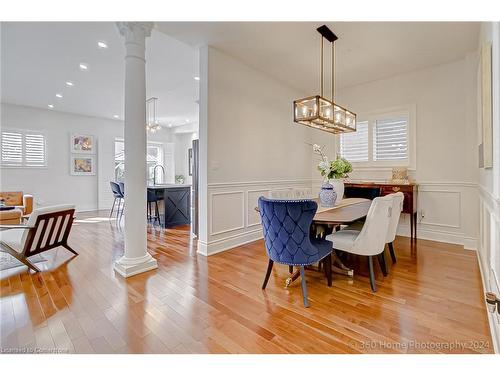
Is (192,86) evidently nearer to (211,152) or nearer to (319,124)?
(211,152)

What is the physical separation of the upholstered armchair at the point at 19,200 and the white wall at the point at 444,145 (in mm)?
7371

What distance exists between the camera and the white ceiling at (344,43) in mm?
3000

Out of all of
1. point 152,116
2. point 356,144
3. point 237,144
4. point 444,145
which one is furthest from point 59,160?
point 444,145

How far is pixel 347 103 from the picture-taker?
5.10m


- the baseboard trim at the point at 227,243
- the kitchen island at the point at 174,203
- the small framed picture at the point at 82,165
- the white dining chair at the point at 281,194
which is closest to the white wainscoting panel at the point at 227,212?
the baseboard trim at the point at 227,243

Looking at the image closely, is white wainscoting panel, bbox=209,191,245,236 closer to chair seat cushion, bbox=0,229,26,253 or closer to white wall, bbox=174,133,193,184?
chair seat cushion, bbox=0,229,26,253

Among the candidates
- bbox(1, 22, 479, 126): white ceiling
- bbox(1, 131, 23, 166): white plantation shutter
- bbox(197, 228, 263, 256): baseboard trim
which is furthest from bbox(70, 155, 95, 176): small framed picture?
bbox(197, 228, 263, 256): baseboard trim

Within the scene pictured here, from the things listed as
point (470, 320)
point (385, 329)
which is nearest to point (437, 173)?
point (470, 320)

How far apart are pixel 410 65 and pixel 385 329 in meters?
4.14

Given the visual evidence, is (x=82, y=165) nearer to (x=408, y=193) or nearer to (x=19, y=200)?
(x=19, y=200)

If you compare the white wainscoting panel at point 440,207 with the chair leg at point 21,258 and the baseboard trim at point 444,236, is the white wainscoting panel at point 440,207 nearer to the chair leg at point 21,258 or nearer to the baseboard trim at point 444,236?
the baseboard trim at point 444,236

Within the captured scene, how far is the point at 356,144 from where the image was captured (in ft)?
16.3

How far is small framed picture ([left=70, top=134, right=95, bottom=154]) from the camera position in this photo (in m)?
7.25

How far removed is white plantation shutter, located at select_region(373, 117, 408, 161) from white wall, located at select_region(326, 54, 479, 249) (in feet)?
0.61
